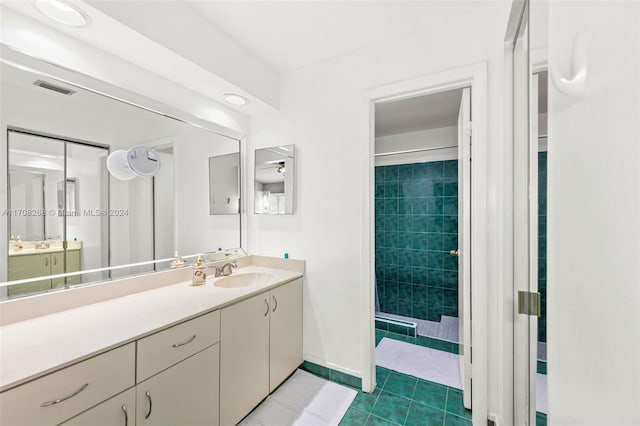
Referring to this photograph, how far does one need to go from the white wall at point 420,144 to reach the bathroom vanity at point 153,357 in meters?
2.36

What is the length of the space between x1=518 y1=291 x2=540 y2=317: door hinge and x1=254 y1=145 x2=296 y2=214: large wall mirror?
1559 millimetres

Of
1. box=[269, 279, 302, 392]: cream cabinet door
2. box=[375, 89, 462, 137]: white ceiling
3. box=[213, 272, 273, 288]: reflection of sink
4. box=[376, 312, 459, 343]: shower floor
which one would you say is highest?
Result: box=[375, 89, 462, 137]: white ceiling

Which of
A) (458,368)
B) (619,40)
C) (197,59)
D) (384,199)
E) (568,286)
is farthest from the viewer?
(384,199)

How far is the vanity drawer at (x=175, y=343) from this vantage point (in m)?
1.10

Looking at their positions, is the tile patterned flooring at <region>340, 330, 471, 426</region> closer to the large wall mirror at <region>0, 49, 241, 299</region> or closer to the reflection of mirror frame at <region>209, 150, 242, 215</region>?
the large wall mirror at <region>0, 49, 241, 299</region>

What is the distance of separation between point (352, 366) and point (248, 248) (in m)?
1.30

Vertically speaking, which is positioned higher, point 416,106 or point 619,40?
point 416,106

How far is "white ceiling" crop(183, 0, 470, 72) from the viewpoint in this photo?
60.5 inches

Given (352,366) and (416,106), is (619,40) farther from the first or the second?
(416,106)

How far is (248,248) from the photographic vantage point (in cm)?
245

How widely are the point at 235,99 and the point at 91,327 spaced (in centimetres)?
170

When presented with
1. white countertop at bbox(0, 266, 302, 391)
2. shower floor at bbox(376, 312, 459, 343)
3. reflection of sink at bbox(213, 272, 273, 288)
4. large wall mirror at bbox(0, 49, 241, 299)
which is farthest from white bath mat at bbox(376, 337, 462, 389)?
large wall mirror at bbox(0, 49, 241, 299)

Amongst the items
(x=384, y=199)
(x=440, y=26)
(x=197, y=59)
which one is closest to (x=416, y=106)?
(x=440, y=26)

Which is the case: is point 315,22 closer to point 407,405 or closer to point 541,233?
point 541,233
